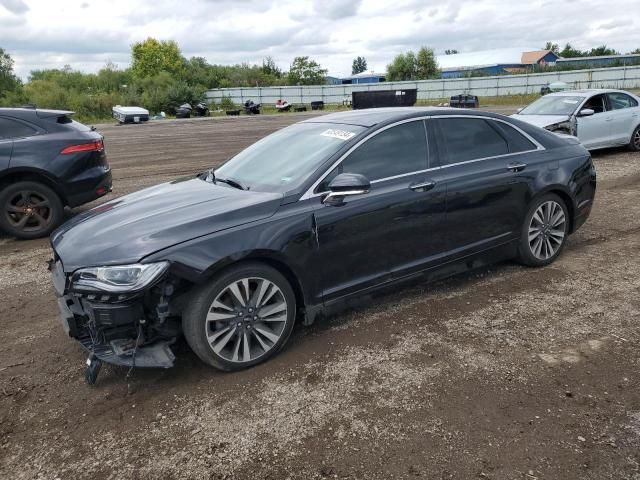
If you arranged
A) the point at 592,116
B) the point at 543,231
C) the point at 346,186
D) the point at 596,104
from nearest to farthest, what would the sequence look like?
the point at 346,186
the point at 543,231
the point at 592,116
the point at 596,104

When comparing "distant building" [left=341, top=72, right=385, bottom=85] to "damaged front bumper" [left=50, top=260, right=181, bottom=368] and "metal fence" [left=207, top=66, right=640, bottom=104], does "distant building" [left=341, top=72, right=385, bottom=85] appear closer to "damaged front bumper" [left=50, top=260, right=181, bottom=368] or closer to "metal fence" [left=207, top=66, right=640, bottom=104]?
"metal fence" [left=207, top=66, right=640, bottom=104]

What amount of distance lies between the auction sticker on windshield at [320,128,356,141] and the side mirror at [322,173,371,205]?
48cm

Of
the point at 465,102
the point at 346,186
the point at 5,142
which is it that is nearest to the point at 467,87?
the point at 465,102

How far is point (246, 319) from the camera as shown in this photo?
340cm

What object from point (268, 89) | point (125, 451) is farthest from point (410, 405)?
point (268, 89)

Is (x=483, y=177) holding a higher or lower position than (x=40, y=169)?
lower

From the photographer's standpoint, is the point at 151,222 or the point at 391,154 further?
the point at 391,154

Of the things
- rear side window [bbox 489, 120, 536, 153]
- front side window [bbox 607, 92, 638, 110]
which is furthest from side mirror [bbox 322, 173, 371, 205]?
front side window [bbox 607, 92, 638, 110]

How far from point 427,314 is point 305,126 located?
6.50 ft

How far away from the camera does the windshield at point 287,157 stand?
12.7 ft

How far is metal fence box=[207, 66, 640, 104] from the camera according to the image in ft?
135

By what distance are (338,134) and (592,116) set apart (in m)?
9.26

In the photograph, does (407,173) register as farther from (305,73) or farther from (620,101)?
(305,73)

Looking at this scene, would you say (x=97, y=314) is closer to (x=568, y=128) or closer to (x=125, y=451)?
(x=125, y=451)
